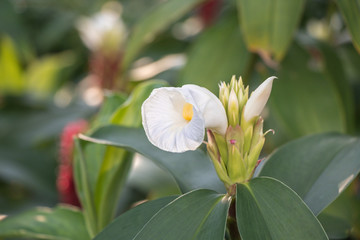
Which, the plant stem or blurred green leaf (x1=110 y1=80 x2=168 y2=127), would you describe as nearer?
the plant stem

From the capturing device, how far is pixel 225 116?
49 centimetres

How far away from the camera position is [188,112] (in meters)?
0.48

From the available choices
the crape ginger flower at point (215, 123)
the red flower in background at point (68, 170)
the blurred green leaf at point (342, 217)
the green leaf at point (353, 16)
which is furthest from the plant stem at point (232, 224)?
the red flower in background at point (68, 170)

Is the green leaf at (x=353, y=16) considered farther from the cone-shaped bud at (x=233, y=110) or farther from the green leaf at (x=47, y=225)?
the green leaf at (x=47, y=225)

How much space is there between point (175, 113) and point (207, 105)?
0.03m

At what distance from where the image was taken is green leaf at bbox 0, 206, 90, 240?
67 centimetres

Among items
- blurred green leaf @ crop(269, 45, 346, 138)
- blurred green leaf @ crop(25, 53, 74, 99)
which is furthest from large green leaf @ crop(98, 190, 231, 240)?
blurred green leaf @ crop(25, 53, 74, 99)

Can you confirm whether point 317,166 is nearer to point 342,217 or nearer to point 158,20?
point 342,217

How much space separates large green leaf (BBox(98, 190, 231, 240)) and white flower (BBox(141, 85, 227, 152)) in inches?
2.4

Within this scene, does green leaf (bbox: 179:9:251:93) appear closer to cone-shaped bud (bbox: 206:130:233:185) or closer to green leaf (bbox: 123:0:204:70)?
green leaf (bbox: 123:0:204:70)

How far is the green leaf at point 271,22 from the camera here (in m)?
0.85

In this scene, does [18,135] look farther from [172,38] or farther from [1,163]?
[172,38]

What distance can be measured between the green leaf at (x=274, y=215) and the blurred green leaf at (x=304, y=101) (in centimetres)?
47

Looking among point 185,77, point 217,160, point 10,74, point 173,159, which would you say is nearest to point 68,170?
point 185,77
